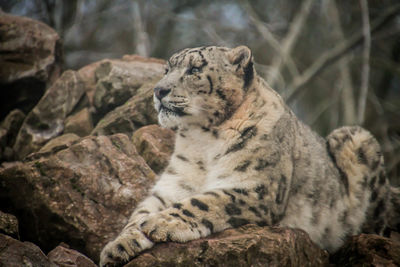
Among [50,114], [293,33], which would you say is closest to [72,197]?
[50,114]

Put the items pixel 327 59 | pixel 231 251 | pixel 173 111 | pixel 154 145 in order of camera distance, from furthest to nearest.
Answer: pixel 327 59
pixel 154 145
pixel 173 111
pixel 231 251

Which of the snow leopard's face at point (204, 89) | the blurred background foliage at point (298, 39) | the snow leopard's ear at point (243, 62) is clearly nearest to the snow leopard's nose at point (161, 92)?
the snow leopard's face at point (204, 89)

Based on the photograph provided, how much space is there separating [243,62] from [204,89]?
499 mm

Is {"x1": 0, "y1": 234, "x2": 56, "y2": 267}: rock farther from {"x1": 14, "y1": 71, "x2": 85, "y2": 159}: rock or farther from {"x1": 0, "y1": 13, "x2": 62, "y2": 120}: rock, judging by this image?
{"x1": 0, "y1": 13, "x2": 62, "y2": 120}: rock

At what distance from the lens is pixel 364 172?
5062 mm

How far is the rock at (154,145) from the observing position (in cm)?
482

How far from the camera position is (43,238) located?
12.3 feet

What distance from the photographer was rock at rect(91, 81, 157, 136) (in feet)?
18.0

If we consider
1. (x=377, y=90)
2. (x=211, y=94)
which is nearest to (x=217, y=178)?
(x=211, y=94)

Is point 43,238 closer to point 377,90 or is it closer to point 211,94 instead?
point 211,94

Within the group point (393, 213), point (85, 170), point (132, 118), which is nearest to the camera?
point (85, 170)

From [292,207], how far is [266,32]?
19.0ft

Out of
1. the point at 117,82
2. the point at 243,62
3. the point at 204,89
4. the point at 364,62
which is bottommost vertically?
the point at 117,82

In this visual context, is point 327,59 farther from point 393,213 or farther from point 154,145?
point 154,145
